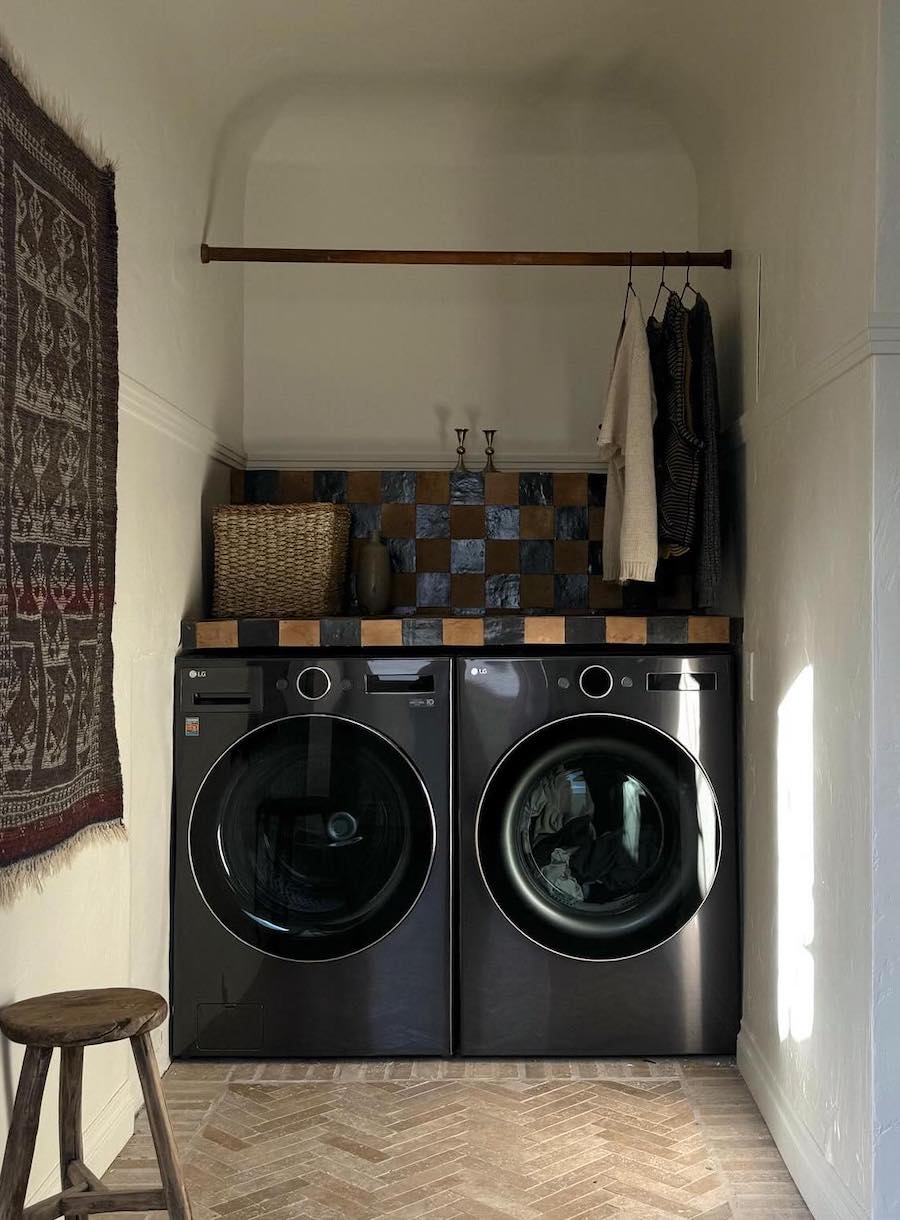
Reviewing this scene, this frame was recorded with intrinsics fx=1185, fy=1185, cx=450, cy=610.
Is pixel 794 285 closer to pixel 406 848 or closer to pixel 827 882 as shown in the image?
pixel 827 882

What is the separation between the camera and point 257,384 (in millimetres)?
3744

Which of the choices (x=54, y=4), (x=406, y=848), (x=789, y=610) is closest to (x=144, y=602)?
(x=406, y=848)

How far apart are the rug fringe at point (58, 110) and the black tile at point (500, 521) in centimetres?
162

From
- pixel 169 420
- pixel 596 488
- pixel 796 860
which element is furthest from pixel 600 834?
pixel 169 420

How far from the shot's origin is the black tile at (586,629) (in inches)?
116

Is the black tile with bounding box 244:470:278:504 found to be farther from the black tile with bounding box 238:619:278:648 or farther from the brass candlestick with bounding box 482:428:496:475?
the black tile with bounding box 238:619:278:648

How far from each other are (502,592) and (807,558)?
60.3 inches

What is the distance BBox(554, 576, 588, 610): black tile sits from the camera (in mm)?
3705

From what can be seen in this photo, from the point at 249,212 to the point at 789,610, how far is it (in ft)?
7.38

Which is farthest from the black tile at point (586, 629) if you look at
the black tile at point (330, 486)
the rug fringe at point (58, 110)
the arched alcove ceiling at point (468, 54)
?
the rug fringe at point (58, 110)

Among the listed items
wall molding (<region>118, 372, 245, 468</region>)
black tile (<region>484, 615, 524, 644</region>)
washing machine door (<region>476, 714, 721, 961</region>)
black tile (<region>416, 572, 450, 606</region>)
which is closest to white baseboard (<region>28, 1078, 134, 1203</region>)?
washing machine door (<region>476, 714, 721, 961</region>)

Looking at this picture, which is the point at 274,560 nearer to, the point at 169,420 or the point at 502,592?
the point at 169,420

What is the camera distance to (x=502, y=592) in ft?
12.2

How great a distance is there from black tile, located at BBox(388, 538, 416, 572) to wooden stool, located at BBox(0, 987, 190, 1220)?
196cm
